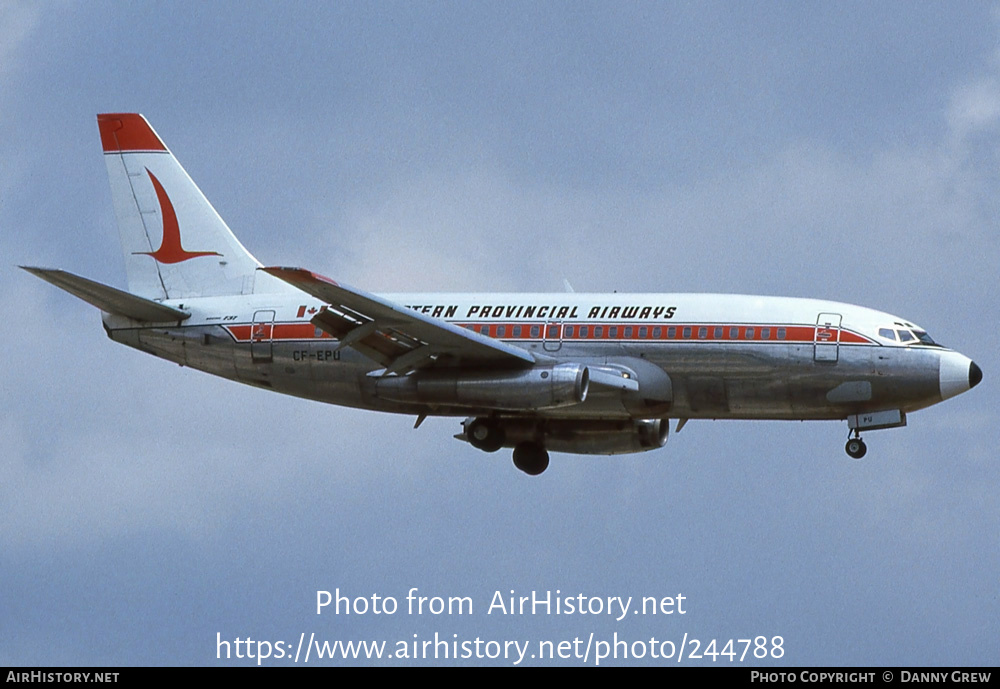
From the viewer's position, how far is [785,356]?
1780 inches

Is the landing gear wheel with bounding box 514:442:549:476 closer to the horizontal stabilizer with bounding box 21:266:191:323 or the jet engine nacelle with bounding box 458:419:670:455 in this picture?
the jet engine nacelle with bounding box 458:419:670:455

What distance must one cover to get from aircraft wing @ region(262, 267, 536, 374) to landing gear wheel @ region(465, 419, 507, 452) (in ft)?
13.0

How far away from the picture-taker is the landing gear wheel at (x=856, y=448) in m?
45.6

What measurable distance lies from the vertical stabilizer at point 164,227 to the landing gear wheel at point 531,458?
863 centimetres

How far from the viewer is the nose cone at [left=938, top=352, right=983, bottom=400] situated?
4491 cm

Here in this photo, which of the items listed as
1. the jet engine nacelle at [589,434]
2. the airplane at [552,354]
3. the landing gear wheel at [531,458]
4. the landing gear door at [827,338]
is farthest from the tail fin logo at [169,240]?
the landing gear door at [827,338]

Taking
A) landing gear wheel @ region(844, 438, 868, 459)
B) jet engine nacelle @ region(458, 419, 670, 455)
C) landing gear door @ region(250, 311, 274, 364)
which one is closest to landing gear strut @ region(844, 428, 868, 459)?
landing gear wheel @ region(844, 438, 868, 459)

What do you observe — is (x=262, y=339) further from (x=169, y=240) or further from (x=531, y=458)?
(x=531, y=458)

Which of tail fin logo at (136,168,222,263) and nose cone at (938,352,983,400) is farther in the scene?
tail fin logo at (136,168,222,263)

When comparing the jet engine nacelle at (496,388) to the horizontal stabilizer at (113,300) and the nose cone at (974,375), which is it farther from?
the nose cone at (974,375)

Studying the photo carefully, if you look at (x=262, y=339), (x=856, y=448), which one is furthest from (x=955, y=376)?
(x=262, y=339)

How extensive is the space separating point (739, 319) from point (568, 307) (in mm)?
4775

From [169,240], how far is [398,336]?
10.5m

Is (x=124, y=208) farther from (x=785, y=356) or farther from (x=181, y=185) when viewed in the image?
(x=785, y=356)
